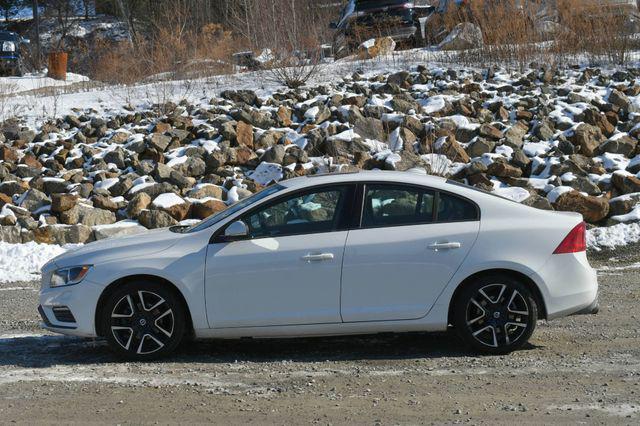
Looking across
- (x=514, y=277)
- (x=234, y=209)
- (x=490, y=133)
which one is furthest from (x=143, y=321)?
(x=490, y=133)

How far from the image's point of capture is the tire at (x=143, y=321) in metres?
7.47

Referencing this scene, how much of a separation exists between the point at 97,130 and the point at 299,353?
11.5m

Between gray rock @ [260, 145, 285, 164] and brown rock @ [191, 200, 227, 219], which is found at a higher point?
gray rock @ [260, 145, 285, 164]

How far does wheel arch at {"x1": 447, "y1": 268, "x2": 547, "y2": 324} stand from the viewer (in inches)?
294

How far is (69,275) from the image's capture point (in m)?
7.61

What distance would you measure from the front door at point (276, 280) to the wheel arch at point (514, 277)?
896 mm

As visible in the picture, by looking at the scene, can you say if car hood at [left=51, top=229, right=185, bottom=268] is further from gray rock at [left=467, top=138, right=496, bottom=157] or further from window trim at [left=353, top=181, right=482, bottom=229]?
gray rock at [left=467, top=138, right=496, bottom=157]

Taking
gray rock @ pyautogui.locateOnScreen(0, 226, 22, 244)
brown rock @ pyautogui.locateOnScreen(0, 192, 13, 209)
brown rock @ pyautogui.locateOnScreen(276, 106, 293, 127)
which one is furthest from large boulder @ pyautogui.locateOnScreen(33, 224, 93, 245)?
brown rock @ pyautogui.locateOnScreen(276, 106, 293, 127)

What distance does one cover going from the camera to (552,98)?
18938 millimetres


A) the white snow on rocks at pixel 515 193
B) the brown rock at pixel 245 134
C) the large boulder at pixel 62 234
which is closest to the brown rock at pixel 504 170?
the white snow on rocks at pixel 515 193

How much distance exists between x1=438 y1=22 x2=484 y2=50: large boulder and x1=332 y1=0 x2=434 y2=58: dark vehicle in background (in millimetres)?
1961

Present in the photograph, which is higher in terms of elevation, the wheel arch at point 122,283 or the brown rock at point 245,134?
the brown rock at point 245,134

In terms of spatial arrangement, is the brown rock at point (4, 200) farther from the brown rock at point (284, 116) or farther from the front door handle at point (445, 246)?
the front door handle at point (445, 246)

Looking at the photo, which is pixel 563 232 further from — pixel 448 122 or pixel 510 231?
pixel 448 122
